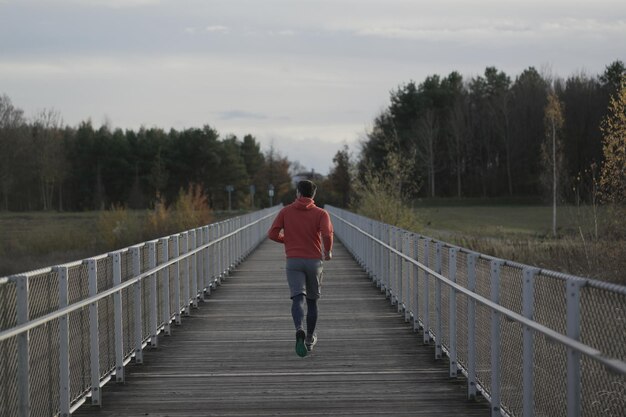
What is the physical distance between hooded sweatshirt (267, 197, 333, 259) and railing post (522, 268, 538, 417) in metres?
3.86

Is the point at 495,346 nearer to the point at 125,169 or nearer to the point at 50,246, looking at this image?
the point at 50,246

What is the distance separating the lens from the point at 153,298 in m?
10.6

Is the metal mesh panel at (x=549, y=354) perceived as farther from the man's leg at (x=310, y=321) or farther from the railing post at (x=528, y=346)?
the man's leg at (x=310, y=321)

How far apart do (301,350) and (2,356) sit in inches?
177

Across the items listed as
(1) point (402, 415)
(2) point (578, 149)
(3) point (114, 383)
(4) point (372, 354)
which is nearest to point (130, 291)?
(3) point (114, 383)

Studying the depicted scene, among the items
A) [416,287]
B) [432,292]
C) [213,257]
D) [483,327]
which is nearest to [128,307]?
[432,292]

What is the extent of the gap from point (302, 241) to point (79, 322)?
2954mm

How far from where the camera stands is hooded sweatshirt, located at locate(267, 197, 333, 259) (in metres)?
9.80

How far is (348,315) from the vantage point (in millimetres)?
13852

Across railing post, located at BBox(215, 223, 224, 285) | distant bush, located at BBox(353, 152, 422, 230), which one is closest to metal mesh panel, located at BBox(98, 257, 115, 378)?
railing post, located at BBox(215, 223, 224, 285)

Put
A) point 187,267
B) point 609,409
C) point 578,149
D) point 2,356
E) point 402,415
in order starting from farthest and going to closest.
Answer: point 578,149, point 187,267, point 402,415, point 2,356, point 609,409

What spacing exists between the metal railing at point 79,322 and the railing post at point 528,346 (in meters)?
3.07

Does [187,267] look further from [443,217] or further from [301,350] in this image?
[443,217]

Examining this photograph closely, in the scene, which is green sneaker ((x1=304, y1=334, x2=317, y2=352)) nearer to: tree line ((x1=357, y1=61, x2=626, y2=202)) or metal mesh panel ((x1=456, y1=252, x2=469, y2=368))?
metal mesh panel ((x1=456, y1=252, x2=469, y2=368))
